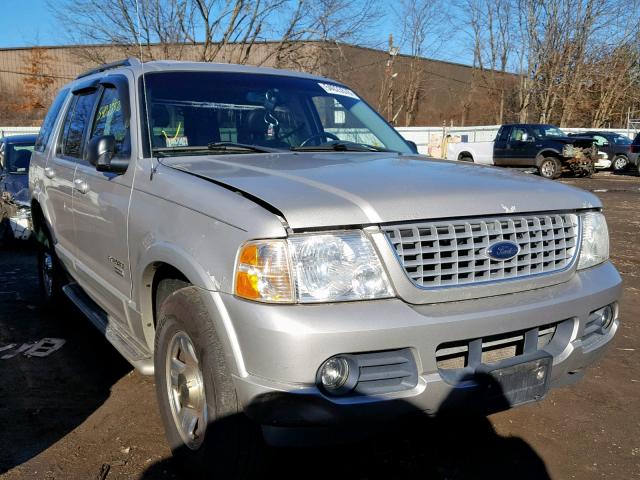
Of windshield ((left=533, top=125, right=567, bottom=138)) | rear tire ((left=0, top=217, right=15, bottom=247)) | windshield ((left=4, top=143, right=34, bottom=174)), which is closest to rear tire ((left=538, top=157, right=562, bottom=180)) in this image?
windshield ((left=533, top=125, right=567, bottom=138))

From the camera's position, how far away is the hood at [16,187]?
8.52 meters

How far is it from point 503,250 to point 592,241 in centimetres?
72

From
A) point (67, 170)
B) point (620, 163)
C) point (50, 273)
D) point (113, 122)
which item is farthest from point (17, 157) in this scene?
point (620, 163)

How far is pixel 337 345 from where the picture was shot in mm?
2109

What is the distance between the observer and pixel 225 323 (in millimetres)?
2264

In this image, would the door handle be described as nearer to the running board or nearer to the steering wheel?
the running board

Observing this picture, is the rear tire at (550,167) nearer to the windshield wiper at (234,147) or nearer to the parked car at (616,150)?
the parked car at (616,150)

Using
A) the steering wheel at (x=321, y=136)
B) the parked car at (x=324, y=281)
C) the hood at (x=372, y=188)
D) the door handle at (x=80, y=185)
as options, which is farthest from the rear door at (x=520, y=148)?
the door handle at (x=80, y=185)

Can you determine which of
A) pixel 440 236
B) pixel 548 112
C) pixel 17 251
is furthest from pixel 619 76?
pixel 440 236

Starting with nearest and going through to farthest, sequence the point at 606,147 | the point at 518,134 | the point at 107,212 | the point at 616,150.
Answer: the point at 107,212 < the point at 518,134 < the point at 616,150 < the point at 606,147

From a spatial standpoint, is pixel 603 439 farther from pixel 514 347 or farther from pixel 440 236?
Result: pixel 440 236

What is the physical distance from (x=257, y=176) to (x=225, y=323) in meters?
0.73

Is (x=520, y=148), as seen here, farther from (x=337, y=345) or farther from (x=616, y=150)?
(x=337, y=345)

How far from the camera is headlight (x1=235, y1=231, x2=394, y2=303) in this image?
2184 millimetres
